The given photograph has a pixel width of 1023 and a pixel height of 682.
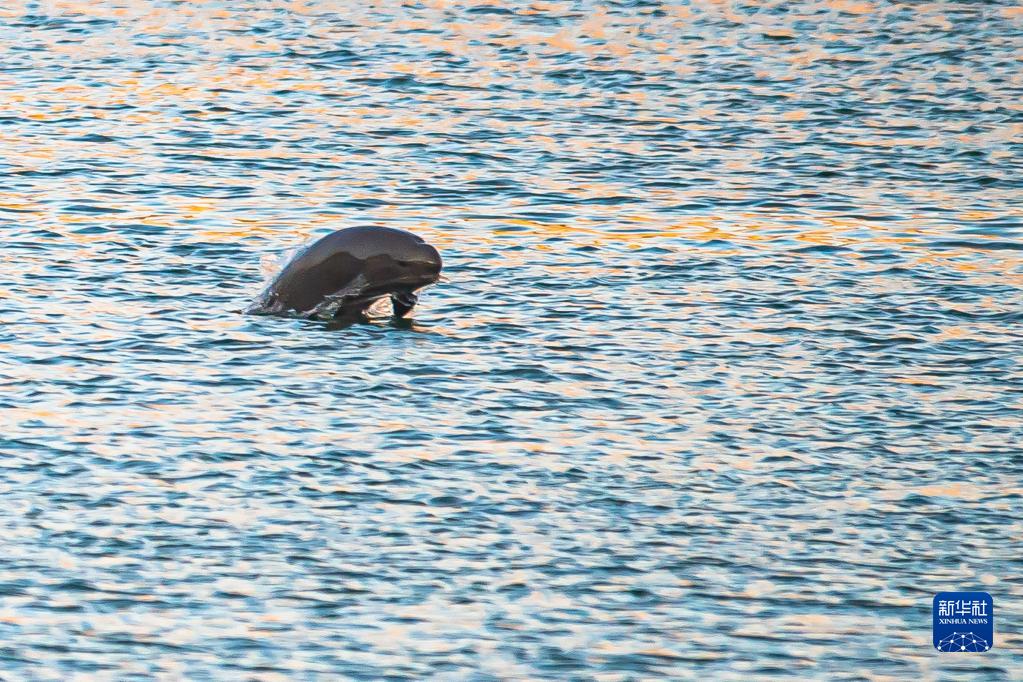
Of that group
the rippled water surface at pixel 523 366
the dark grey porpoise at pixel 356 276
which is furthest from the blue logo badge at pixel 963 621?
the dark grey porpoise at pixel 356 276

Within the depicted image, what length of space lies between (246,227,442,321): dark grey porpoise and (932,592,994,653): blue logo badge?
753 cm

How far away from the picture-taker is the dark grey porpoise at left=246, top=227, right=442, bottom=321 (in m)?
18.5

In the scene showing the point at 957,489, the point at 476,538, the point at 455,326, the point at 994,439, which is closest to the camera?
the point at 476,538

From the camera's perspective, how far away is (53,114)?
27.3 metres

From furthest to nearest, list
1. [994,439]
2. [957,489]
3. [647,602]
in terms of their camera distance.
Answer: [994,439] < [957,489] < [647,602]

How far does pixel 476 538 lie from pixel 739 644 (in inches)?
88.3

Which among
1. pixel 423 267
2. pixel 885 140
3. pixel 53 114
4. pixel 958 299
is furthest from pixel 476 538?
pixel 53 114

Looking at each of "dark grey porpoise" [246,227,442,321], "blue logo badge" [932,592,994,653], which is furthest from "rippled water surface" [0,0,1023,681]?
"dark grey porpoise" [246,227,442,321]

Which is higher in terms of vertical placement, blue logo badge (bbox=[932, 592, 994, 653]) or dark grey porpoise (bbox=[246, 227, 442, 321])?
dark grey porpoise (bbox=[246, 227, 442, 321])

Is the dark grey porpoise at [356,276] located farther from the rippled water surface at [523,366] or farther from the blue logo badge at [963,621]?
the blue logo badge at [963,621]

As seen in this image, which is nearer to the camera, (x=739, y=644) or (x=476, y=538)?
(x=739, y=644)

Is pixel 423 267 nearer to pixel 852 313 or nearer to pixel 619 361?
pixel 619 361

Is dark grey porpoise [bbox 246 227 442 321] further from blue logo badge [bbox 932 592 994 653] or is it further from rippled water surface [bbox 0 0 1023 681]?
blue logo badge [bbox 932 592 994 653]

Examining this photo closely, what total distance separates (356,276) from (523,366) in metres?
2.37
